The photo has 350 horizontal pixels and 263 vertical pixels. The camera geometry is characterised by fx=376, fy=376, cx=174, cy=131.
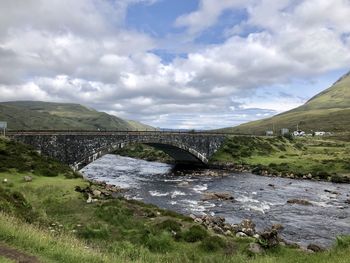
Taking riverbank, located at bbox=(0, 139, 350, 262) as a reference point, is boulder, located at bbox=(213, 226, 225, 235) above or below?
below

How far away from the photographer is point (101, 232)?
27.7 m

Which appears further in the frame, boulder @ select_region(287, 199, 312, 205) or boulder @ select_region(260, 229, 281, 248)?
boulder @ select_region(287, 199, 312, 205)

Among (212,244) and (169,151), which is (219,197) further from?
(169,151)

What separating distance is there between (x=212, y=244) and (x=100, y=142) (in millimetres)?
50931

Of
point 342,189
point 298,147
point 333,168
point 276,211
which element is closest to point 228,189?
point 276,211

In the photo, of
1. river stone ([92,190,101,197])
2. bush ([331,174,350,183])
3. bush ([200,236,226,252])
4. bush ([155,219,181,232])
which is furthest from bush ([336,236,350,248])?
bush ([331,174,350,183])

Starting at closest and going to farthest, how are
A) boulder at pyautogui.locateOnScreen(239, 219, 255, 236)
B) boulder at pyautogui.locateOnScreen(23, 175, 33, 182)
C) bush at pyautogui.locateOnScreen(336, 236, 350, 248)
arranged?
bush at pyautogui.locateOnScreen(336, 236, 350, 248)
boulder at pyautogui.locateOnScreen(239, 219, 255, 236)
boulder at pyautogui.locateOnScreen(23, 175, 33, 182)

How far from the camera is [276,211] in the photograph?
4691 centimetres

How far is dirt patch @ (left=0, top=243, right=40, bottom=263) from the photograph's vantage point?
1423 centimetres

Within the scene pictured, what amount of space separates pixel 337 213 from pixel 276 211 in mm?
7553

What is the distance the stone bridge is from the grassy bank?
5.77 meters

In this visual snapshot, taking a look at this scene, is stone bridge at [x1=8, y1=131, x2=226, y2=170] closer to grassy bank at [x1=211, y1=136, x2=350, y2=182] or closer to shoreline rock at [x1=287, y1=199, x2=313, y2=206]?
grassy bank at [x1=211, y1=136, x2=350, y2=182]

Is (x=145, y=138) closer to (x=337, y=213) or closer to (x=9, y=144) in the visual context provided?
(x=9, y=144)

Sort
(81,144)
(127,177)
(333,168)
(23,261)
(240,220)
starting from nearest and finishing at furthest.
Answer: (23,261) < (240,220) < (81,144) < (127,177) < (333,168)
